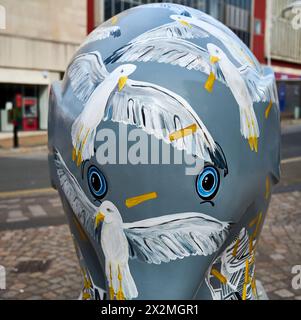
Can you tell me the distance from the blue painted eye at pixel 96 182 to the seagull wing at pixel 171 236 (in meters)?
0.16

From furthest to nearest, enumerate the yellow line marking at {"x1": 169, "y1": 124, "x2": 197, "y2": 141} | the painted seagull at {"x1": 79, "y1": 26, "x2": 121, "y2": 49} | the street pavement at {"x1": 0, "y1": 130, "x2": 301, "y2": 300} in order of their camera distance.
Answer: the street pavement at {"x1": 0, "y1": 130, "x2": 301, "y2": 300} → the painted seagull at {"x1": 79, "y1": 26, "x2": 121, "y2": 49} → the yellow line marking at {"x1": 169, "y1": 124, "x2": 197, "y2": 141}

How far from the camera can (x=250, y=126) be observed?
1751 mm

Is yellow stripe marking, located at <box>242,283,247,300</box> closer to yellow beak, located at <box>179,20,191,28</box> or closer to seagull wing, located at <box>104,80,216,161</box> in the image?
seagull wing, located at <box>104,80,216,161</box>

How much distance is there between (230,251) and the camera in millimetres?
1896

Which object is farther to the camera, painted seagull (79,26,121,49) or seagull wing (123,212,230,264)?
painted seagull (79,26,121,49)

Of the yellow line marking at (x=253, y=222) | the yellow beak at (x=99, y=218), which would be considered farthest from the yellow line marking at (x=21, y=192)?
the yellow line marking at (x=253, y=222)

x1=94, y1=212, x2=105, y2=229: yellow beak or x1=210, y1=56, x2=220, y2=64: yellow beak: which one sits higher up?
x1=210, y1=56, x2=220, y2=64: yellow beak

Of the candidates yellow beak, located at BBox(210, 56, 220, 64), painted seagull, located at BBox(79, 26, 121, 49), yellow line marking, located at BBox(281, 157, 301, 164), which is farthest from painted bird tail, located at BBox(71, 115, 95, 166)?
yellow line marking, located at BBox(281, 157, 301, 164)

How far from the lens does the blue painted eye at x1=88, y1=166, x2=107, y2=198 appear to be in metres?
1.71

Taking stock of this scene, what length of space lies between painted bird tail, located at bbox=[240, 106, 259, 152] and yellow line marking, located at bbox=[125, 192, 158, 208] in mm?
430

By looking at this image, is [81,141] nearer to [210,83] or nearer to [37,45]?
[210,83]
